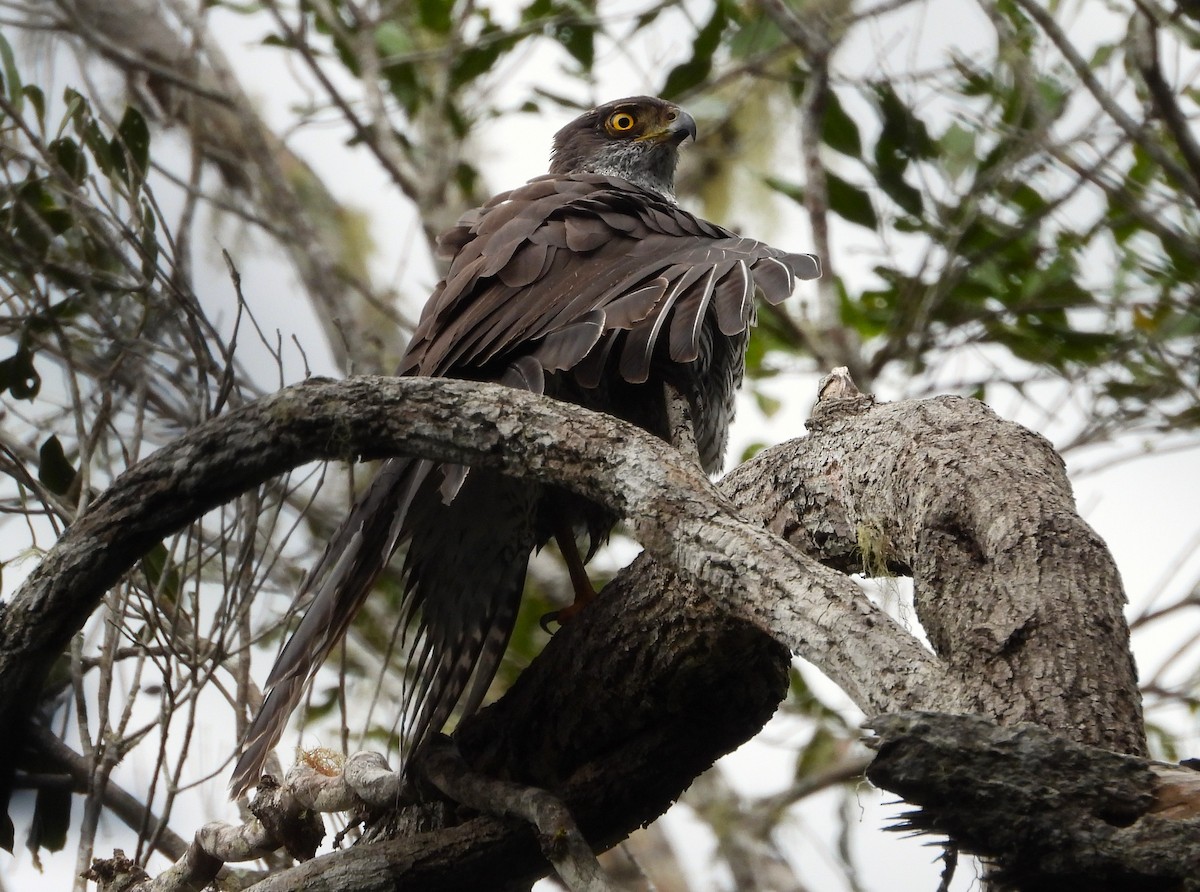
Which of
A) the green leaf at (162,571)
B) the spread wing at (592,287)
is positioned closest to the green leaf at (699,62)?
the spread wing at (592,287)

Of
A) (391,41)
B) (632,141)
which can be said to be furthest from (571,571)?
(391,41)

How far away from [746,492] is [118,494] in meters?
1.49

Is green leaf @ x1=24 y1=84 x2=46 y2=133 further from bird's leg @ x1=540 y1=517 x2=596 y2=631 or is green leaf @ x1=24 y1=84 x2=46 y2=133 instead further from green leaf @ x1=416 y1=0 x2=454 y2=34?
green leaf @ x1=416 y1=0 x2=454 y2=34

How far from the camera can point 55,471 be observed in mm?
3941

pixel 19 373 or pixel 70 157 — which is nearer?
pixel 19 373

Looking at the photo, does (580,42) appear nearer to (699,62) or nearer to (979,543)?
(699,62)

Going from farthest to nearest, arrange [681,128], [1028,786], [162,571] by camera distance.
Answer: [681,128] < [162,571] < [1028,786]

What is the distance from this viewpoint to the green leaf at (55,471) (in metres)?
3.92

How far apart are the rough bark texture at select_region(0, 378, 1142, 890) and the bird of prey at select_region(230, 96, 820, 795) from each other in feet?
1.06

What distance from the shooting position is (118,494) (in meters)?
2.17

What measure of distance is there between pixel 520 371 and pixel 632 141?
2.72 metres

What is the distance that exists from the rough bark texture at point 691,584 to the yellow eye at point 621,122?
2.65m

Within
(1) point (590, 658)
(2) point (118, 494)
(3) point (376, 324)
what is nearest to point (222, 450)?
(2) point (118, 494)

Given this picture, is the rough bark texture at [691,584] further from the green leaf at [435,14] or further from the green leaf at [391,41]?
the green leaf at [391,41]
